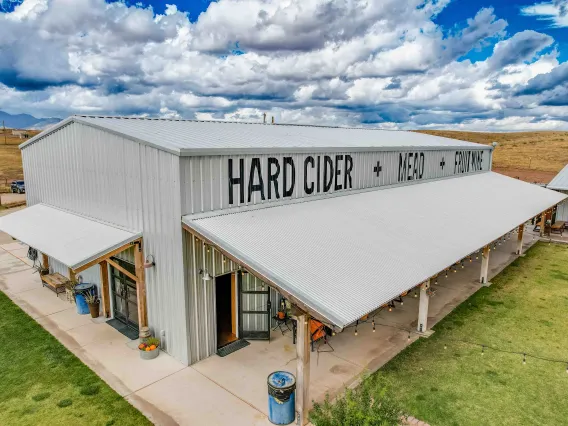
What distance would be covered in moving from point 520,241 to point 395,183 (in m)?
7.34

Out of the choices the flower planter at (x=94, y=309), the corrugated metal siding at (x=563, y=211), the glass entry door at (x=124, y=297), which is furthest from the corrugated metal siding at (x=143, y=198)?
the corrugated metal siding at (x=563, y=211)

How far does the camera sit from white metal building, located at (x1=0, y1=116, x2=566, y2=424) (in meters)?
8.22

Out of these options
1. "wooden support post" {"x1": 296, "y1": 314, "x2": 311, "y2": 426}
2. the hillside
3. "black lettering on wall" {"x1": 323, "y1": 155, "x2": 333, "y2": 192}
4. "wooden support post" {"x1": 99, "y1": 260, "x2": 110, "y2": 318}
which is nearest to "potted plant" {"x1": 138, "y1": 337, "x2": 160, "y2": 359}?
"wooden support post" {"x1": 99, "y1": 260, "x2": 110, "y2": 318}

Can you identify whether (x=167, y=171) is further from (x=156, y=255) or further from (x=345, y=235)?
(x=345, y=235)

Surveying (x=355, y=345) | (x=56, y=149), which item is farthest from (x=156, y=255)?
(x=56, y=149)

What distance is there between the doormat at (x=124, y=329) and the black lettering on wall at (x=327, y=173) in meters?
6.91

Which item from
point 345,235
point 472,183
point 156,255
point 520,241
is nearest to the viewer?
point 156,255

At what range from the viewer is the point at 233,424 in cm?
739

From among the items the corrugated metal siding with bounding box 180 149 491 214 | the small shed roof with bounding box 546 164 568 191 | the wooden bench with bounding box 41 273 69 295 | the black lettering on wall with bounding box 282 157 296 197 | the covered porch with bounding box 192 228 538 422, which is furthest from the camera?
the small shed roof with bounding box 546 164 568 191

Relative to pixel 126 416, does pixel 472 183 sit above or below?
above

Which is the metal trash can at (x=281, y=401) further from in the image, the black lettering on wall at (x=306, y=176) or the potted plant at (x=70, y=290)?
the potted plant at (x=70, y=290)

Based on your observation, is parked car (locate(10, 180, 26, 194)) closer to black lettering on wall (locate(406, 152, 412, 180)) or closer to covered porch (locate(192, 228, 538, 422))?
black lettering on wall (locate(406, 152, 412, 180))

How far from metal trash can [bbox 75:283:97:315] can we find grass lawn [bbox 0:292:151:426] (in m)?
1.39

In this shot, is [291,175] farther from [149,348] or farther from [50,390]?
[50,390]
